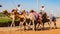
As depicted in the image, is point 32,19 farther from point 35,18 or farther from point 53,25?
point 53,25

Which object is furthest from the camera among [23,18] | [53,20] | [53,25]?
[53,25]

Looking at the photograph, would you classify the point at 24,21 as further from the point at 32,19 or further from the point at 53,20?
the point at 53,20

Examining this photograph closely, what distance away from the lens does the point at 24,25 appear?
60.1ft

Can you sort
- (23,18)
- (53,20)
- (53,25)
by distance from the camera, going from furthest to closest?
(53,25) < (53,20) < (23,18)

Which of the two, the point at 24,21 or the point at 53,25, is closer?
the point at 24,21

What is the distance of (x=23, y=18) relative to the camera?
59.2 ft

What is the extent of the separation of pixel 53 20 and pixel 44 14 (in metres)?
1.40

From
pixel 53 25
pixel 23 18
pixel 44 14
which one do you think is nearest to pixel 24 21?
pixel 23 18

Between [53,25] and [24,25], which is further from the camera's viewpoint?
[53,25]

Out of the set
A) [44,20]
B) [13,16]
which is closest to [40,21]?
[44,20]

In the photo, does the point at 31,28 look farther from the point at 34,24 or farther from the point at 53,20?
the point at 53,20

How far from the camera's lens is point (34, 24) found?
18250mm

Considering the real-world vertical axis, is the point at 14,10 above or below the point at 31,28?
above

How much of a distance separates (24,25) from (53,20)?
2323 millimetres
